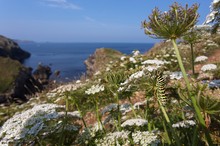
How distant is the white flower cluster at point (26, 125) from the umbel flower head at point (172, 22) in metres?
1.72

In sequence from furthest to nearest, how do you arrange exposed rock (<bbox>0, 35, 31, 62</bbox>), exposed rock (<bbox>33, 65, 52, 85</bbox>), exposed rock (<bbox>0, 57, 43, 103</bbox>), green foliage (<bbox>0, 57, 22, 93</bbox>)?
exposed rock (<bbox>0, 35, 31, 62</bbox>), exposed rock (<bbox>33, 65, 52, 85</bbox>), green foliage (<bbox>0, 57, 22, 93</bbox>), exposed rock (<bbox>0, 57, 43, 103</bbox>)

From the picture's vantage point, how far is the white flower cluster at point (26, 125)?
3.58 m

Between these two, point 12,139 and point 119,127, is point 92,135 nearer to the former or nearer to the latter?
point 119,127

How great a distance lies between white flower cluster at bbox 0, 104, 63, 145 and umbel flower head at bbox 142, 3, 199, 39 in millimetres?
1722

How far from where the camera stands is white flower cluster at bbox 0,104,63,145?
3.58 m

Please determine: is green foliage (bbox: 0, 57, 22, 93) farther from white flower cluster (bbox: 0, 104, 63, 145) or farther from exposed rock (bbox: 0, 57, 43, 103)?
white flower cluster (bbox: 0, 104, 63, 145)

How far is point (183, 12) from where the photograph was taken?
318 centimetres

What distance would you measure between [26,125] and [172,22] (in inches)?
85.9

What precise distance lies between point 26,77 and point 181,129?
35.3 m

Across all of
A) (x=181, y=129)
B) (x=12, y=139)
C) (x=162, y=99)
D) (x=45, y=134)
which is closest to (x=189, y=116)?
(x=181, y=129)

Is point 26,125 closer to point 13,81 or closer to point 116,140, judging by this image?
point 116,140

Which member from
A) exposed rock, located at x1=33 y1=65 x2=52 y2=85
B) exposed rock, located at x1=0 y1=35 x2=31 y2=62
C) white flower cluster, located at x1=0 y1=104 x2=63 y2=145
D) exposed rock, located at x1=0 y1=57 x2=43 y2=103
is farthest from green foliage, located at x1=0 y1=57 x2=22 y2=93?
exposed rock, located at x1=0 y1=35 x2=31 y2=62

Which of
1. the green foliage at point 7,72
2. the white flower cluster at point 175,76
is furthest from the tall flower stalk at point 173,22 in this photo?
the green foliage at point 7,72

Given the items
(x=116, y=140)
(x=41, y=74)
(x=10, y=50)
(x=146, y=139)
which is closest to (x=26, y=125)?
(x=116, y=140)
